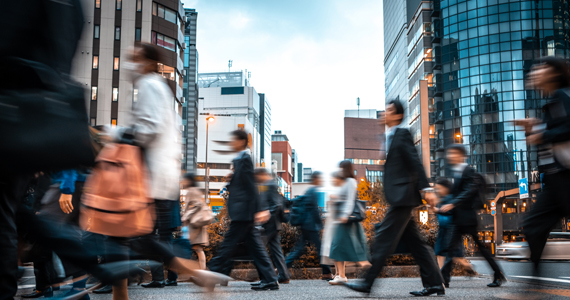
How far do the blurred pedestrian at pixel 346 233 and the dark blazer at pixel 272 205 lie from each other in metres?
1.17

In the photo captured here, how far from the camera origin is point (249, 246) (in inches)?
251

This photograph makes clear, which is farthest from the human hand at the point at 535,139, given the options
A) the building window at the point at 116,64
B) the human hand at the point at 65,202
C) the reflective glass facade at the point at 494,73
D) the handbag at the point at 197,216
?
the reflective glass facade at the point at 494,73

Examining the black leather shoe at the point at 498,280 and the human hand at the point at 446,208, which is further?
the black leather shoe at the point at 498,280

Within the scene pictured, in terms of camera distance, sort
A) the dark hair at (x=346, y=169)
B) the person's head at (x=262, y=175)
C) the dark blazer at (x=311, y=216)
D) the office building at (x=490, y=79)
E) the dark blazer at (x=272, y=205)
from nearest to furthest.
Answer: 1. the dark hair at (x=346, y=169)
2. the dark blazer at (x=272, y=205)
3. the person's head at (x=262, y=175)
4. the dark blazer at (x=311, y=216)
5. the office building at (x=490, y=79)

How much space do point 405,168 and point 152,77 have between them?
100.0 inches

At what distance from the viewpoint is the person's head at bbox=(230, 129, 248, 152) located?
590cm

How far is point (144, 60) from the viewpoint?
12.0 ft

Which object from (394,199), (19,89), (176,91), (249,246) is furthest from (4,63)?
(176,91)

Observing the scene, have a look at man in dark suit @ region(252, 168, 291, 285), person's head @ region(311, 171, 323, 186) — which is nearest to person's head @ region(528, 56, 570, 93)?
man in dark suit @ region(252, 168, 291, 285)

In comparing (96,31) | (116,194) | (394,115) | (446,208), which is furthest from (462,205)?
(96,31)

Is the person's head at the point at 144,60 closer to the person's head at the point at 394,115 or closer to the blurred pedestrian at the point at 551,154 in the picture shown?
the person's head at the point at 394,115

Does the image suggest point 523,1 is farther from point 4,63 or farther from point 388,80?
point 4,63

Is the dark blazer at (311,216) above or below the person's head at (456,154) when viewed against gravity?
below

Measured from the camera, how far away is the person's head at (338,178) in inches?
300
